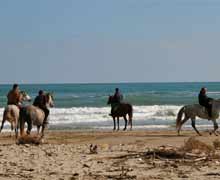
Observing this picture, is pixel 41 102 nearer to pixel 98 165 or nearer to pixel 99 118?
pixel 98 165

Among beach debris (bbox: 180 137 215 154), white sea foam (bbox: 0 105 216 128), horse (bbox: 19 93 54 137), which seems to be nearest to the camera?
beach debris (bbox: 180 137 215 154)

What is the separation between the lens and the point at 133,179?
11383 millimetres

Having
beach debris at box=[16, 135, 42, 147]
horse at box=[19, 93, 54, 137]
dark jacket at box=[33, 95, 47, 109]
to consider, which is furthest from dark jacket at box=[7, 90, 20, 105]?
beach debris at box=[16, 135, 42, 147]

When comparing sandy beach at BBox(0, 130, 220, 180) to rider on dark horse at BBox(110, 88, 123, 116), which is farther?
rider on dark horse at BBox(110, 88, 123, 116)

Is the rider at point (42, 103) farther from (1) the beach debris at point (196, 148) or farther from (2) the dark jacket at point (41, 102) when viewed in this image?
(1) the beach debris at point (196, 148)

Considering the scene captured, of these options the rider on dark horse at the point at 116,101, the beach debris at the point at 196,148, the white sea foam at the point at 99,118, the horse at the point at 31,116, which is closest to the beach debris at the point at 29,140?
the horse at the point at 31,116

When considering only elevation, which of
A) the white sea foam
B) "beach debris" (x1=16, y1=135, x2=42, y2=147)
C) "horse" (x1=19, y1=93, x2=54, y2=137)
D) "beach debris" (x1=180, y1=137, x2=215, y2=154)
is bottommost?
the white sea foam

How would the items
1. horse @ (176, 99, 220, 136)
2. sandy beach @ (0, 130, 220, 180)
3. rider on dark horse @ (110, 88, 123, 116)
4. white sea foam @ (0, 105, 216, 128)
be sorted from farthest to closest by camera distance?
white sea foam @ (0, 105, 216, 128) → rider on dark horse @ (110, 88, 123, 116) → horse @ (176, 99, 220, 136) → sandy beach @ (0, 130, 220, 180)

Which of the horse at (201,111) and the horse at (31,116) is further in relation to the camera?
the horse at (201,111)

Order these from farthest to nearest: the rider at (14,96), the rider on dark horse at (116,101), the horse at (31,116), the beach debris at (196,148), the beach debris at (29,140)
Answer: the rider on dark horse at (116,101) → the rider at (14,96) → the horse at (31,116) → the beach debris at (29,140) → the beach debris at (196,148)

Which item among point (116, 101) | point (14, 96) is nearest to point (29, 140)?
point (14, 96)

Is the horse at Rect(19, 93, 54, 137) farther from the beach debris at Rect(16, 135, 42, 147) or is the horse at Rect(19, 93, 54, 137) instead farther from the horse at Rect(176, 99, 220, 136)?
the horse at Rect(176, 99, 220, 136)

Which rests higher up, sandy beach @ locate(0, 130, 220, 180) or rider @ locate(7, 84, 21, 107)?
rider @ locate(7, 84, 21, 107)

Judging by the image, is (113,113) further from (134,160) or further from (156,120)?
(134,160)
